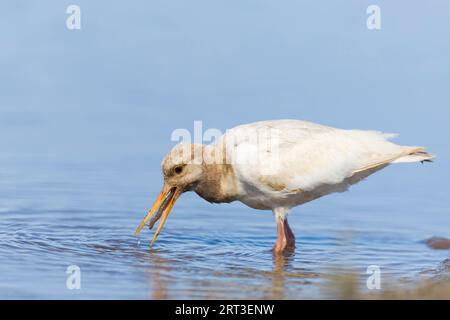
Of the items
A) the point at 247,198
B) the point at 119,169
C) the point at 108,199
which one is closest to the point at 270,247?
the point at 247,198

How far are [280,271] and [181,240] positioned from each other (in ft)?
6.10

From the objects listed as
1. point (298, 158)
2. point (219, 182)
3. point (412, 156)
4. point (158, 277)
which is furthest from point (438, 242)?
point (158, 277)

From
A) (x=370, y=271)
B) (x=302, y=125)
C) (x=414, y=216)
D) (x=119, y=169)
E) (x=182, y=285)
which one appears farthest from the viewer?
(x=119, y=169)

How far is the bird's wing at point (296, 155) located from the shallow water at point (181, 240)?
0.77 meters

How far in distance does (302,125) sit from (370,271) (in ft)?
5.81

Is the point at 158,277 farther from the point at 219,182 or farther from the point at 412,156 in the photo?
the point at 412,156

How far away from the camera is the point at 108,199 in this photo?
1423 centimetres

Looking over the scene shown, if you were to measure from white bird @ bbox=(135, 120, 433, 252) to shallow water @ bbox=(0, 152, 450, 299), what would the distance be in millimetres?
660

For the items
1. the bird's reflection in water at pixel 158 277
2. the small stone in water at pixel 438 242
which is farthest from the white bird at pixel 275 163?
the small stone in water at pixel 438 242

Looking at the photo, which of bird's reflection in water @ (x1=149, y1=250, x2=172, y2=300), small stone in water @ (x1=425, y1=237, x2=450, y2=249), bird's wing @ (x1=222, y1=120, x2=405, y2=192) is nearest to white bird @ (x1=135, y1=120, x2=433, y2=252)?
bird's wing @ (x1=222, y1=120, x2=405, y2=192)

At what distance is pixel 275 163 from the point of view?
10.8 meters

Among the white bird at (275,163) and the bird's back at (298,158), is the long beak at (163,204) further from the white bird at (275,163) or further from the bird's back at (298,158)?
the bird's back at (298,158)
